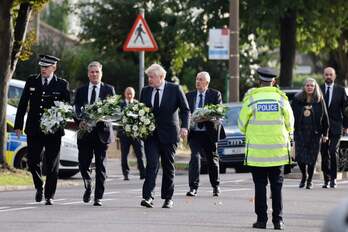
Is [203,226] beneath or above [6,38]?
beneath

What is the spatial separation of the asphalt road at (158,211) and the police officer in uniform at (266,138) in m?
0.38

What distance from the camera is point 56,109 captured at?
15.0 meters

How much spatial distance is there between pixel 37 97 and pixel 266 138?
3.81 metres

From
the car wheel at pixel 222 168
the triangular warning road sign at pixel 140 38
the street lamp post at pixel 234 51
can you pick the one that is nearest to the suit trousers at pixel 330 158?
the car wheel at pixel 222 168

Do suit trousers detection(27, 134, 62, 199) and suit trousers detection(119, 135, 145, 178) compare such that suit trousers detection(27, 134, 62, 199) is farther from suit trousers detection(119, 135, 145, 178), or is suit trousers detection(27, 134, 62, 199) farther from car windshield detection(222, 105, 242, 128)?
car windshield detection(222, 105, 242, 128)

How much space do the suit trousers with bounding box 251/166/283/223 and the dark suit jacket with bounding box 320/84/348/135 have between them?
6.39m

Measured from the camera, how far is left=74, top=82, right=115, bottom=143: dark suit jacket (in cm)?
1507

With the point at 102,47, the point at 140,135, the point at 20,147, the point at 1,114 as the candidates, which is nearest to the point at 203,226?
the point at 140,135

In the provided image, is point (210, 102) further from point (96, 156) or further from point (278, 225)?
point (278, 225)

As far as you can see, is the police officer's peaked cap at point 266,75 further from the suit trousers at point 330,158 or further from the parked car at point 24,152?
the parked car at point 24,152

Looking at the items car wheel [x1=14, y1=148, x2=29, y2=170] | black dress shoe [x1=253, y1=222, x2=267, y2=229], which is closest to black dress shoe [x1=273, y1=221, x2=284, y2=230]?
black dress shoe [x1=253, y1=222, x2=267, y2=229]

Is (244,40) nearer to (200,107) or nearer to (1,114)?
(1,114)

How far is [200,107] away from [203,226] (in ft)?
14.7

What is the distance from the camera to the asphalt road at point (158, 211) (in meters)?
12.6
